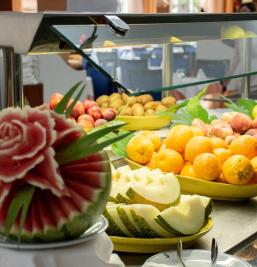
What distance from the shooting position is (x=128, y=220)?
117cm

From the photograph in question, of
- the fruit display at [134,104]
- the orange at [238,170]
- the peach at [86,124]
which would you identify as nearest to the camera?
the orange at [238,170]

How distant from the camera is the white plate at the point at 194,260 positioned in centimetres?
108

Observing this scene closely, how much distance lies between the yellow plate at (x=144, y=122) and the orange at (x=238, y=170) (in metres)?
0.83

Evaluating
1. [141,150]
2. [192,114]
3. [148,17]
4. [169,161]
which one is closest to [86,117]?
[192,114]

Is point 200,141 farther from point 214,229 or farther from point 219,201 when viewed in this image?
point 214,229

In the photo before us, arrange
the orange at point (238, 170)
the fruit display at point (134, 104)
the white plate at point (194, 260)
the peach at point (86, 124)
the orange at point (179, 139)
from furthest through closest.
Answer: the fruit display at point (134, 104), the peach at point (86, 124), the orange at point (179, 139), the orange at point (238, 170), the white plate at point (194, 260)

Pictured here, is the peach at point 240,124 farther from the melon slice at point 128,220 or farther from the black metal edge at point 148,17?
the melon slice at point 128,220

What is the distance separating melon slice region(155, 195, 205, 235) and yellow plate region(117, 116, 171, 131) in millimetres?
1109

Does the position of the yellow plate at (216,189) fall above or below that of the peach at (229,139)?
below

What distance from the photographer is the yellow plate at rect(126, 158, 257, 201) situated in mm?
1507

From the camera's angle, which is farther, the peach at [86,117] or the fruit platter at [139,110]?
the fruit platter at [139,110]

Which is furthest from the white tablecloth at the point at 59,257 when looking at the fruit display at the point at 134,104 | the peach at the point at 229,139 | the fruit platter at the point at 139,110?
the fruit display at the point at 134,104

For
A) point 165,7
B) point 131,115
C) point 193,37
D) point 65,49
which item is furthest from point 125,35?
point 165,7

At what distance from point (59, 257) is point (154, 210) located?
378 mm
